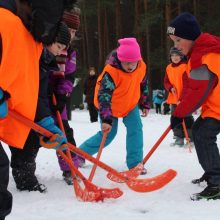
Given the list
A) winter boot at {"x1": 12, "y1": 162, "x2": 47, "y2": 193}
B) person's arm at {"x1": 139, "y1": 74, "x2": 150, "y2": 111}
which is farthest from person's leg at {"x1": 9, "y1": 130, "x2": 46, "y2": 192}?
person's arm at {"x1": 139, "y1": 74, "x2": 150, "y2": 111}

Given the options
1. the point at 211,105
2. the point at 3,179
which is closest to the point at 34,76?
the point at 3,179

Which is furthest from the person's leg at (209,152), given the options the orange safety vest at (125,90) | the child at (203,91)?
the orange safety vest at (125,90)

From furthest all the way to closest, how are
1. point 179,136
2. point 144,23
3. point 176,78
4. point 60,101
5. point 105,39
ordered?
point 105,39 → point 144,23 → point 179,136 → point 176,78 → point 60,101

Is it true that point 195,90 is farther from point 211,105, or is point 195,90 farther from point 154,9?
point 154,9

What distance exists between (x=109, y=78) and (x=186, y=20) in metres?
1.05

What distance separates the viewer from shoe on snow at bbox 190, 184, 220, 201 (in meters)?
3.14

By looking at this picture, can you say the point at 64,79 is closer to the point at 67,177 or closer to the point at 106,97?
the point at 106,97

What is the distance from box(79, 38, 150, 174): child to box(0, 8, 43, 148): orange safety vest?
168 cm

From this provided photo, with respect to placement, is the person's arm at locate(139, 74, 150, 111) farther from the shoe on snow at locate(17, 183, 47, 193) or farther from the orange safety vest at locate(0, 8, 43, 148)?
the orange safety vest at locate(0, 8, 43, 148)

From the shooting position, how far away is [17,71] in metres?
2.08

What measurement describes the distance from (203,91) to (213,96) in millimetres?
143

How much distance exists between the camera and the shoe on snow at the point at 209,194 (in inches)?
124

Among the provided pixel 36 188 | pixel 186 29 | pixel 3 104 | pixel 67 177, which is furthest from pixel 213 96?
pixel 3 104

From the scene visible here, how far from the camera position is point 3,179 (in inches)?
87.5
